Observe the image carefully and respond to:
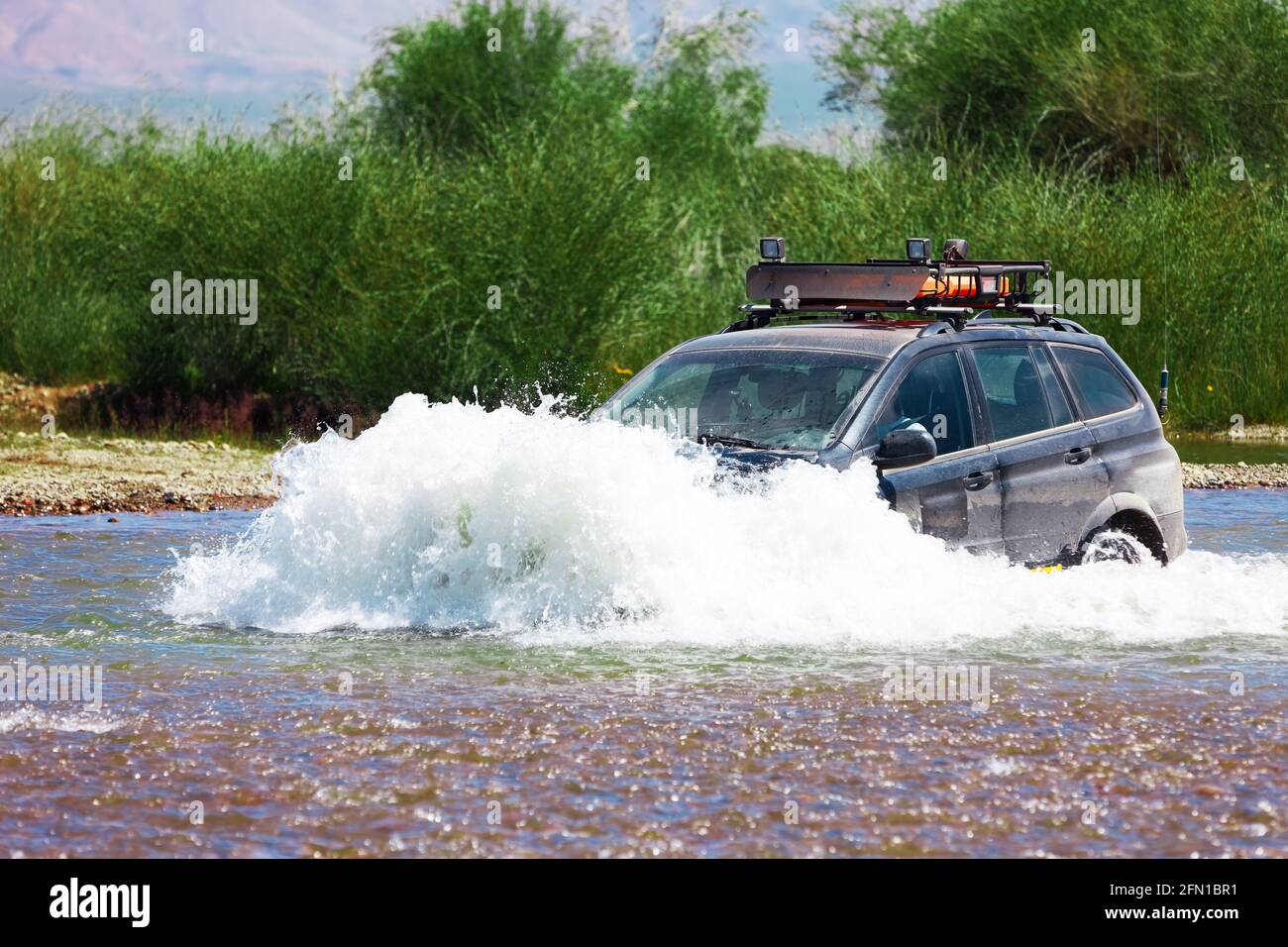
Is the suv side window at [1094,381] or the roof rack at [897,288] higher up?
the roof rack at [897,288]

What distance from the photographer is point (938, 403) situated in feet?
30.5

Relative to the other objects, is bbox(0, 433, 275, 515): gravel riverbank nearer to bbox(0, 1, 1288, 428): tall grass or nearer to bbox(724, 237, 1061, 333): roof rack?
bbox(0, 1, 1288, 428): tall grass

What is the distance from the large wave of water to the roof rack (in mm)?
1390

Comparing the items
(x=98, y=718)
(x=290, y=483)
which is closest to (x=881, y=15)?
(x=290, y=483)

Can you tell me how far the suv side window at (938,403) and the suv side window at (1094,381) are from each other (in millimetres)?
893

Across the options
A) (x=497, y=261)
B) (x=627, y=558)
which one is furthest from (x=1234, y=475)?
(x=627, y=558)

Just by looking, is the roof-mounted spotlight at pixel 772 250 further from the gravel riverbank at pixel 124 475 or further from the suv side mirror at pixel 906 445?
the gravel riverbank at pixel 124 475

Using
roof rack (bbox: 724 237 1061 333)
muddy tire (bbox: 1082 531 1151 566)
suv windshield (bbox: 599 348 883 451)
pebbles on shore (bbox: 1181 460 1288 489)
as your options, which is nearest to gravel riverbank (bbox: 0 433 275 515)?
suv windshield (bbox: 599 348 883 451)

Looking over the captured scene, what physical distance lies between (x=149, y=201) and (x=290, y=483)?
1640 cm

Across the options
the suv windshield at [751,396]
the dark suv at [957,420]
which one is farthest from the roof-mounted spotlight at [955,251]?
the suv windshield at [751,396]

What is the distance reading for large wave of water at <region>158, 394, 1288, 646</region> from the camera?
8.80 m

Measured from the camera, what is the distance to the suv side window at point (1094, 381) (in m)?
10.0

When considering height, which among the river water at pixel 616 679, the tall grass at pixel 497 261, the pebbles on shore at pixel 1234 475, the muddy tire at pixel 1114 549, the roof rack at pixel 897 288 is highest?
the tall grass at pixel 497 261
